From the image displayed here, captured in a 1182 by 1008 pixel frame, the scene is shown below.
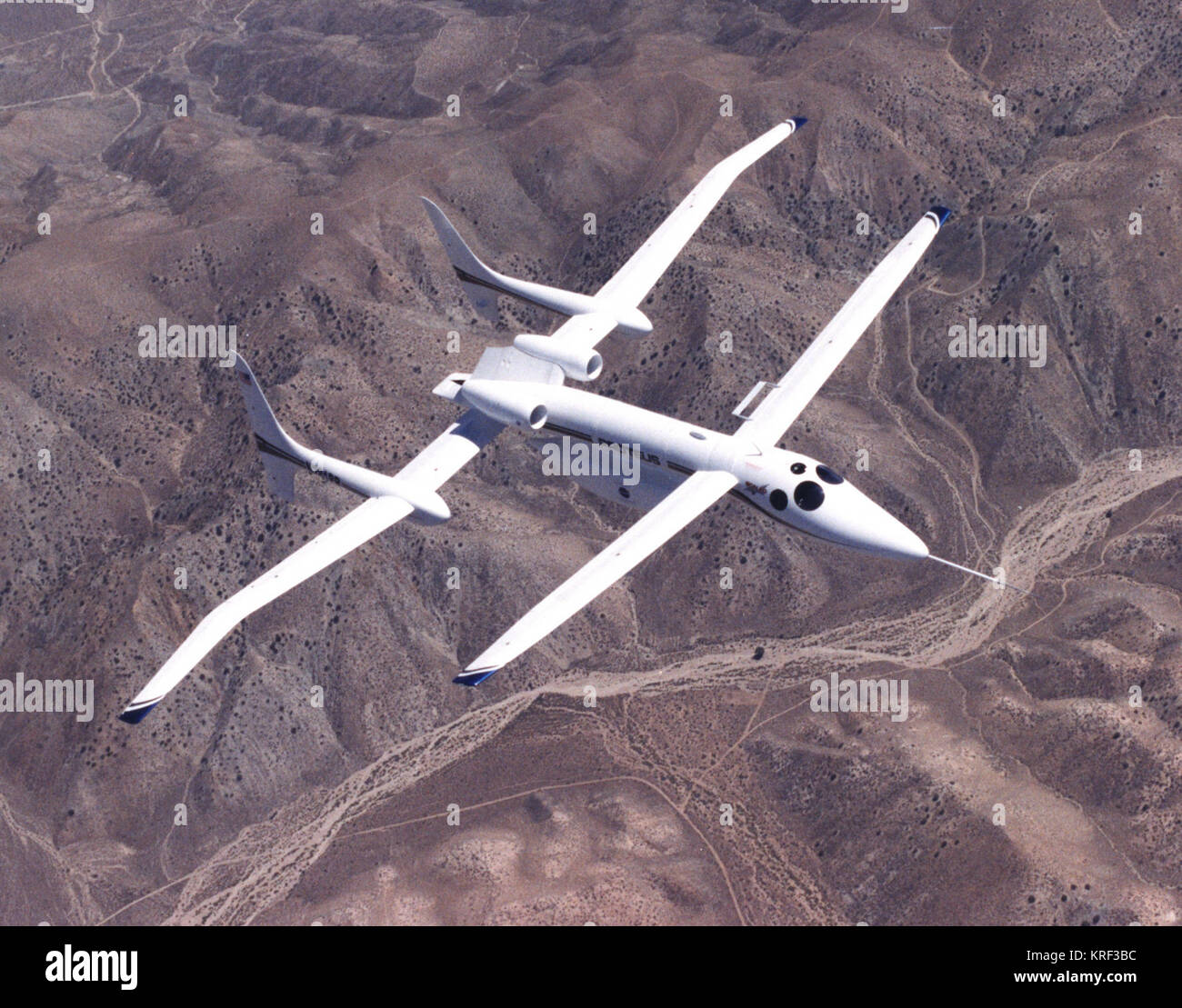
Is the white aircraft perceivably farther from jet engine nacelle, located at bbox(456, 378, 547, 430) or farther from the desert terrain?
the desert terrain

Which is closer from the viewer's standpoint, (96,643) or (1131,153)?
(96,643)

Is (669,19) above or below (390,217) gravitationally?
above

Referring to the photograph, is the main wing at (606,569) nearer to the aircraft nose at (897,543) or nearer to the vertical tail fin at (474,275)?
the aircraft nose at (897,543)

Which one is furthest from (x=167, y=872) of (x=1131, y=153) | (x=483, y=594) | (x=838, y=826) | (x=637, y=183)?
(x=1131, y=153)

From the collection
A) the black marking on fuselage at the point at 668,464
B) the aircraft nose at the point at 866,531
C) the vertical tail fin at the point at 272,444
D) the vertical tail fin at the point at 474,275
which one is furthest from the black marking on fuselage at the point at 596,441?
the vertical tail fin at the point at 272,444

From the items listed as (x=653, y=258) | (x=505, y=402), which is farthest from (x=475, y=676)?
(x=653, y=258)

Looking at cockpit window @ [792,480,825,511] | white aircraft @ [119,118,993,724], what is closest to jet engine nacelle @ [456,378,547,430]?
white aircraft @ [119,118,993,724]

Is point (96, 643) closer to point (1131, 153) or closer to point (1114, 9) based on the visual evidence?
point (1131, 153)
